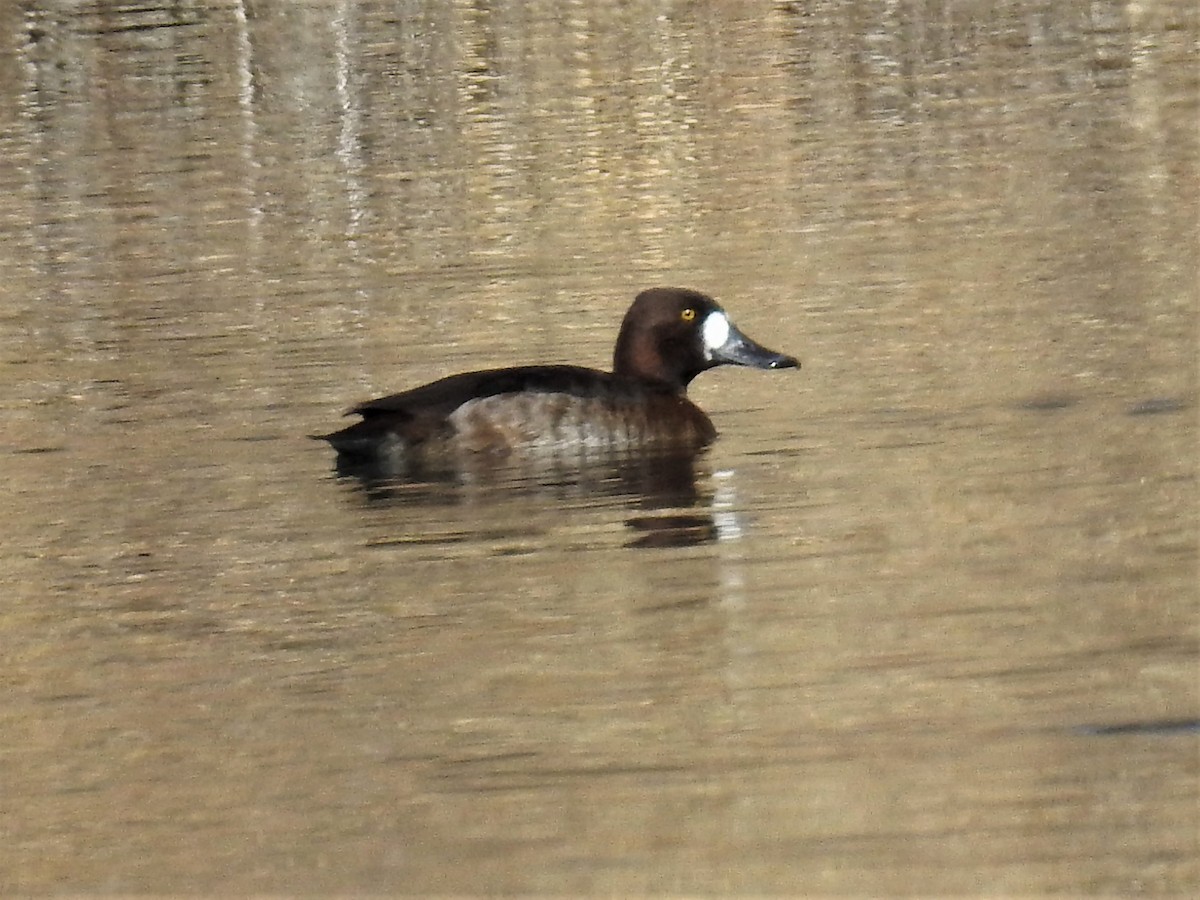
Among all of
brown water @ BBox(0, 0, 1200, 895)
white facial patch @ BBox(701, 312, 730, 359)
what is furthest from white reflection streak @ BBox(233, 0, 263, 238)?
white facial patch @ BBox(701, 312, 730, 359)

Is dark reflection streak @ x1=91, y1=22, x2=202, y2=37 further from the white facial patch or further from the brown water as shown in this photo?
the white facial patch

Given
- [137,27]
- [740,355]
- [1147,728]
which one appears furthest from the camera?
[137,27]

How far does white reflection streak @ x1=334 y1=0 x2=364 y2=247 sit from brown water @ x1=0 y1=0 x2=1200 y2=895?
175 millimetres

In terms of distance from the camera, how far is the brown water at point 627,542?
6.12 m

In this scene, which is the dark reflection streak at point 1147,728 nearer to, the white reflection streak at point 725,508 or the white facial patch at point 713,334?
the white reflection streak at point 725,508

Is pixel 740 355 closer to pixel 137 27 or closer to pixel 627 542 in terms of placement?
pixel 627 542

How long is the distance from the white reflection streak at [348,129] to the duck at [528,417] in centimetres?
691

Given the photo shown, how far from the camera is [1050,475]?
9680 mm

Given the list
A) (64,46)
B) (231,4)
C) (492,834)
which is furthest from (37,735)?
(231,4)

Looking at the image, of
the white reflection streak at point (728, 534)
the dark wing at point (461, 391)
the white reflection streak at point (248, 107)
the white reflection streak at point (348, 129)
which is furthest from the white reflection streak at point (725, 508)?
the white reflection streak at point (248, 107)

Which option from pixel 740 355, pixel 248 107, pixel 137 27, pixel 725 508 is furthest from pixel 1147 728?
pixel 137 27

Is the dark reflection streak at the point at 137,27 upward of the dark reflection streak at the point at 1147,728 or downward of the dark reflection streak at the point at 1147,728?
upward

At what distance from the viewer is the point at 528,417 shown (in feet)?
35.7

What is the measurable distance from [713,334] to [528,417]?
45.3 inches
